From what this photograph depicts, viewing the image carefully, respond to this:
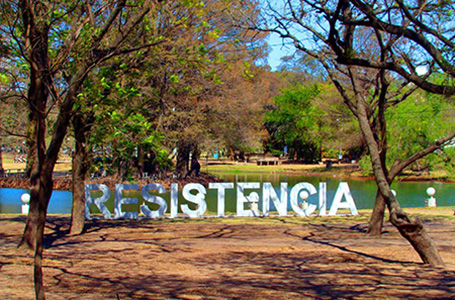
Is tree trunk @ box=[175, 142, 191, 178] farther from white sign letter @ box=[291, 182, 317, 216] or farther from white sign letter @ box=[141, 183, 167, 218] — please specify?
white sign letter @ box=[141, 183, 167, 218]

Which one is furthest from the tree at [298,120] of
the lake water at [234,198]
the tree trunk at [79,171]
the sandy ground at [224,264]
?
the tree trunk at [79,171]

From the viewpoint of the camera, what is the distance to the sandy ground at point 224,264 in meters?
7.09

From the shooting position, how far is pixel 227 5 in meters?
11.9

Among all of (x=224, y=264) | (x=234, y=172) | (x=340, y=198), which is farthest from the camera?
(x=234, y=172)

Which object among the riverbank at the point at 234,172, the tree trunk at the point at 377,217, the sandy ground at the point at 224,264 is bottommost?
the sandy ground at the point at 224,264

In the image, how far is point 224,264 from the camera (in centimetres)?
923

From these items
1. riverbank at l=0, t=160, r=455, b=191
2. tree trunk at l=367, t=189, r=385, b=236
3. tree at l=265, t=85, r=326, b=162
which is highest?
tree at l=265, t=85, r=326, b=162

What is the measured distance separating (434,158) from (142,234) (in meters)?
23.8

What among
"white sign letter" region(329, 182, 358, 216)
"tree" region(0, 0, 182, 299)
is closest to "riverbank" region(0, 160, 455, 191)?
"white sign letter" region(329, 182, 358, 216)

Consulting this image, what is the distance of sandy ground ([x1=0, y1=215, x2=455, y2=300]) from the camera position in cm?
709

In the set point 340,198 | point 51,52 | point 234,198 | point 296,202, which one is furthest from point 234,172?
point 51,52

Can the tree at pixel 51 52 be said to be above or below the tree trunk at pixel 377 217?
above

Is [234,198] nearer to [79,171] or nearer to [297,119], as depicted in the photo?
[79,171]

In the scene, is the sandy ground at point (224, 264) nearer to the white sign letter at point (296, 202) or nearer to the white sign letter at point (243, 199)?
the white sign letter at point (243, 199)
